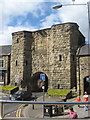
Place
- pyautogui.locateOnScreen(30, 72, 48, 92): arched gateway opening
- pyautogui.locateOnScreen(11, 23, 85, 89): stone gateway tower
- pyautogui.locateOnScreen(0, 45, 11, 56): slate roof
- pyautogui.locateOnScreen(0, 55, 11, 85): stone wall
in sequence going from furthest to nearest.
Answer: pyautogui.locateOnScreen(0, 45, 11, 56): slate roof → pyautogui.locateOnScreen(0, 55, 11, 85): stone wall → pyautogui.locateOnScreen(30, 72, 48, 92): arched gateway opening → pyautogui.locateOnScreen(11, 23, 85, 89): stone gateway tower

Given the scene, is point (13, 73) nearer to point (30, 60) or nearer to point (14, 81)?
point (14, 81)

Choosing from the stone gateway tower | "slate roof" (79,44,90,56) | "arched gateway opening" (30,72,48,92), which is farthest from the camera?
"arched gateway opening" (30,72,48,92)

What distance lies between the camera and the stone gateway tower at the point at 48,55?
21938mm

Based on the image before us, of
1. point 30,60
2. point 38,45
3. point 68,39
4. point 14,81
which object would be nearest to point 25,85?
point 14,81

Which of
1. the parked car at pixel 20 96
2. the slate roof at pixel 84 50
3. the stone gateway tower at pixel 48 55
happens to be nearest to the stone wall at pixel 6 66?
the stone gateway tower at pixel 48 55

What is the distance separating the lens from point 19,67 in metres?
25.6

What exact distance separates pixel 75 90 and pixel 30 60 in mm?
9168

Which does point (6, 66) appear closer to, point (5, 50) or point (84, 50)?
point (5, 50)

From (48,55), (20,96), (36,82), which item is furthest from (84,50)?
(20,96)

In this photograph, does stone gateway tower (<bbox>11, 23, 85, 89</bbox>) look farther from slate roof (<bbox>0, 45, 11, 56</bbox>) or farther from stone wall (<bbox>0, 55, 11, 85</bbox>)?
slate roof (<bbox>0, 45, 11, 56</bbox>)

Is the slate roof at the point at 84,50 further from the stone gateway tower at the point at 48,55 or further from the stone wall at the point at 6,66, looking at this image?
the stone wall at the point at 6,66

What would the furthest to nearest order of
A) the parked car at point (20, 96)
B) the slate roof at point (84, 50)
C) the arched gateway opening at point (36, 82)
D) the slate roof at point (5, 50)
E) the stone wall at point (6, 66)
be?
the slate roof at point (5, 50), the stone wall at point (6, 66), the arched gateway opening at point (36, 82), the slate roof at point (84, 50), the parked car at point (20, 96)

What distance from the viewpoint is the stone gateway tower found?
72.0 feet

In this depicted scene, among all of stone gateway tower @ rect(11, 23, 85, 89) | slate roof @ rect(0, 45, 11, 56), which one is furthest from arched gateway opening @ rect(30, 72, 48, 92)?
slate roof @ rect(0, 45, 11, 56)
